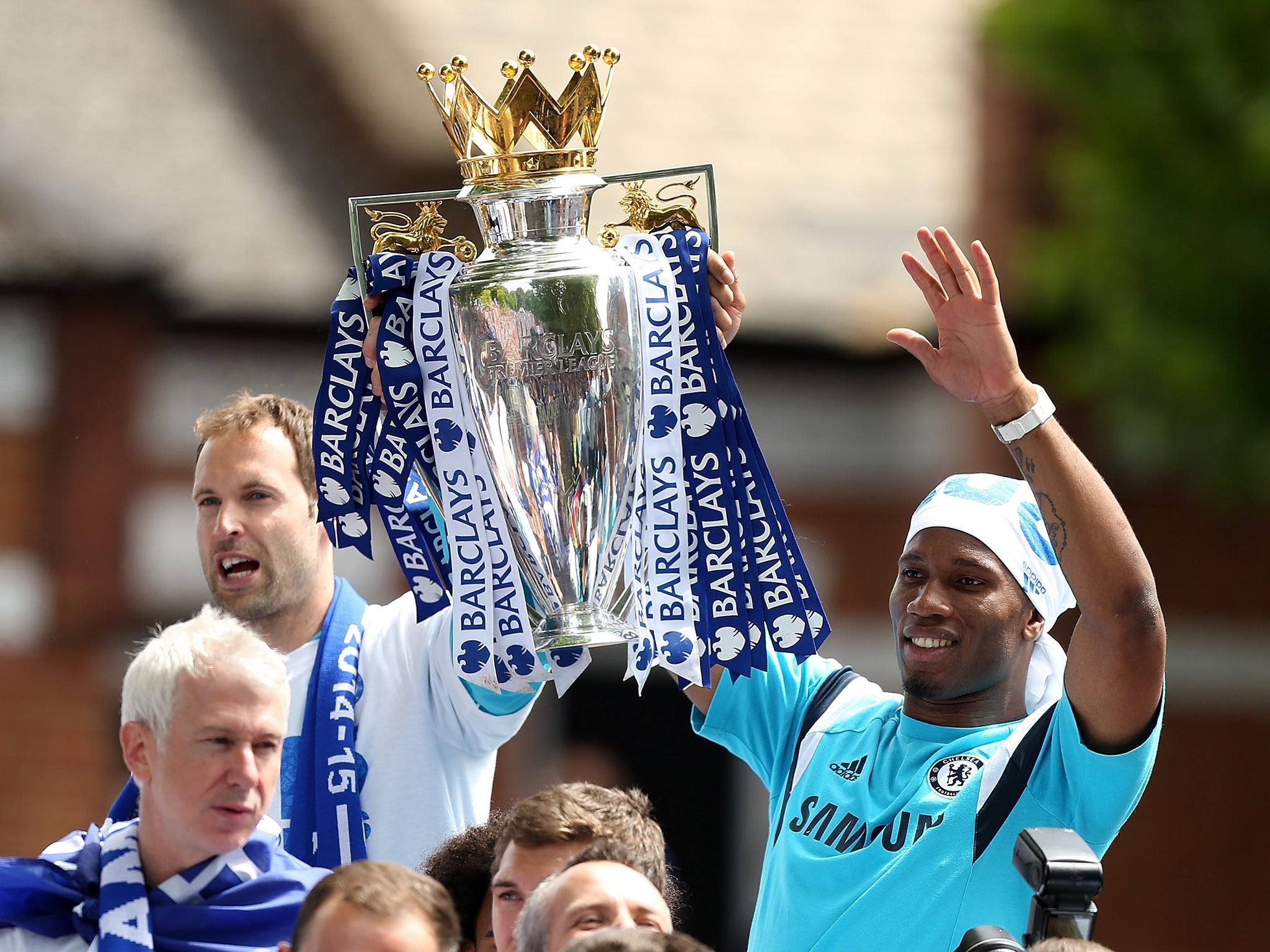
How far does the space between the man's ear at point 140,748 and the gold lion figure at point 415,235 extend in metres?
0.85

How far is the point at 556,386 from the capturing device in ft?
8.44

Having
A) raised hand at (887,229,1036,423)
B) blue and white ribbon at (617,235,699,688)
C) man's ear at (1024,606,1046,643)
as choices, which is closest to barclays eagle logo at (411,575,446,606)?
blue and white ribbon at (617,235,699,688)

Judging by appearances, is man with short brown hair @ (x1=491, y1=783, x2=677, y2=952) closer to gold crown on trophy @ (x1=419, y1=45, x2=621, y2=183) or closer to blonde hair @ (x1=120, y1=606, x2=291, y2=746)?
blonde hair @ (x1=120, y1=606, x2=291, y2=746)

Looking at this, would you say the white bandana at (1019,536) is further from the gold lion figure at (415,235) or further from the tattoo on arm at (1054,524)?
the gold lion figure at (415,235)

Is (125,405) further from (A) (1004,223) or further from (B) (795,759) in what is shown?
(B) (795,759)

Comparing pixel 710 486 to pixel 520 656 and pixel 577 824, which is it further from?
pixel 577 824

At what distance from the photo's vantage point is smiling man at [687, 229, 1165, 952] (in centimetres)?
277

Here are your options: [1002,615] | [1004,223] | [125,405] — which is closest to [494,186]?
[1002,615]

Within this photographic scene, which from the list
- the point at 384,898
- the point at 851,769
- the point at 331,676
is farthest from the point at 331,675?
the point at 384,898

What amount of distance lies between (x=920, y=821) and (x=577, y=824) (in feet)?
2.02

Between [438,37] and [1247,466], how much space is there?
4.78 metres

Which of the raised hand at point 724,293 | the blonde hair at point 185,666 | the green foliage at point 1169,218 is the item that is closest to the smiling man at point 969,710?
the raised hand at point 724,293

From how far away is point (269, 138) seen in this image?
29.3 feet

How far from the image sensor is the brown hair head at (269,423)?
11.8ft
